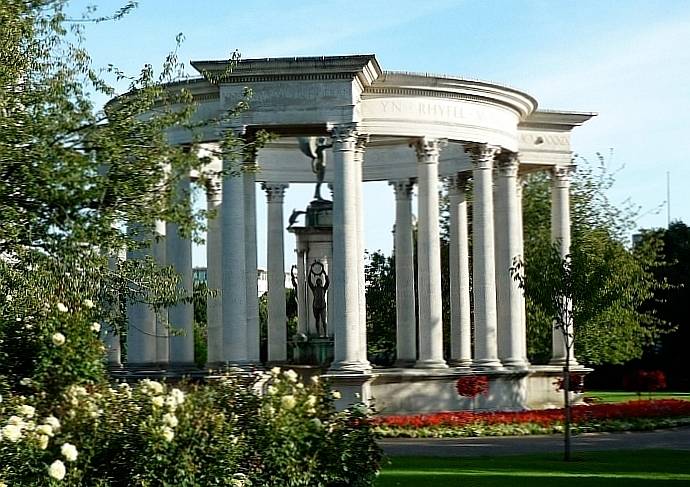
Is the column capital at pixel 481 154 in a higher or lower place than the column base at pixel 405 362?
higher

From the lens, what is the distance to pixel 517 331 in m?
59.3

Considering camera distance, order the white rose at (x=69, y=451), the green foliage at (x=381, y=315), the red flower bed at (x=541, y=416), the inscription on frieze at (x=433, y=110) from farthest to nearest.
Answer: the green foliage at (x=381, y=315) → the inscription on frieze at (x=433, y=110) → the red flower bed at (x=541, y=416) → the white rose at (x=69, y=451)

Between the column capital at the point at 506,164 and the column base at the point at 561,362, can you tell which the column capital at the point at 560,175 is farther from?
the column base at the point at 561,362

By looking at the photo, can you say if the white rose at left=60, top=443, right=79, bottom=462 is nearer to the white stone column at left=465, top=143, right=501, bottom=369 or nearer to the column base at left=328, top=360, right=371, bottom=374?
the column base at left=328, top=360, right=371, bottom=374

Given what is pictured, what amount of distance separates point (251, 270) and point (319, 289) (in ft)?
36.2

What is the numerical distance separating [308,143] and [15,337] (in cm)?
4004

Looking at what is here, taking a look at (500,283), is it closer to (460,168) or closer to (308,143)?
(460,168)

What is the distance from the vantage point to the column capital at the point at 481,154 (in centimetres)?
5672

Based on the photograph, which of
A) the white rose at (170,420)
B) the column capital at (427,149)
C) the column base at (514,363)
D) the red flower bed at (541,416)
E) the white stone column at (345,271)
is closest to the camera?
the white rose at (170,420)

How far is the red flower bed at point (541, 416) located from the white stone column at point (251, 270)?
6662 mm

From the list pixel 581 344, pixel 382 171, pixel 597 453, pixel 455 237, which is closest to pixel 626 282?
pixel 597 453

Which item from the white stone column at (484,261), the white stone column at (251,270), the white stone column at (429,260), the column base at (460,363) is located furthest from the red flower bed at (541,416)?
the white stone column at (251,270)

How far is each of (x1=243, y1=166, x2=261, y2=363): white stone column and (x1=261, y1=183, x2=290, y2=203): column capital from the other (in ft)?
40.2

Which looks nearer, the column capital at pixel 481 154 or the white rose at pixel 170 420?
the white rose at pixel 170 420
